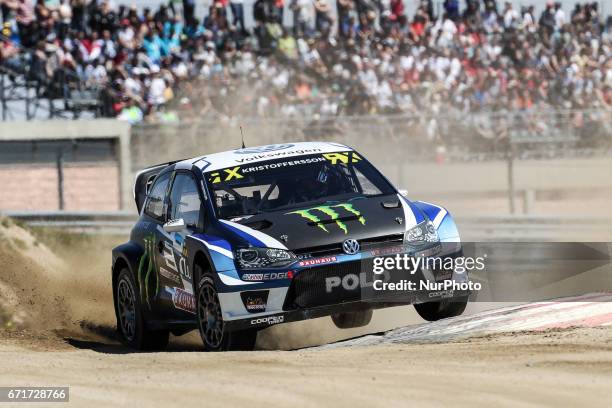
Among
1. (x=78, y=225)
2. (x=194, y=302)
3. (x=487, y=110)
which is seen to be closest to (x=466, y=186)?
(x=487, y=110)

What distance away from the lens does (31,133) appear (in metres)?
21.6

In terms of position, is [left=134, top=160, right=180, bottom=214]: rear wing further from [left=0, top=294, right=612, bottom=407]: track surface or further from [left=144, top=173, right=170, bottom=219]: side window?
[left=0, top=294, right=612, bottom=407]: track surface

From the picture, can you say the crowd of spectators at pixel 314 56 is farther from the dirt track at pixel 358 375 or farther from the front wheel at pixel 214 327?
the dirt track at pixel 358 375

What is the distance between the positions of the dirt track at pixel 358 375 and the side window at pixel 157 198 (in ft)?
6.48

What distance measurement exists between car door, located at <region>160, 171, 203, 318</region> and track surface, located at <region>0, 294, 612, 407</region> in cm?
80

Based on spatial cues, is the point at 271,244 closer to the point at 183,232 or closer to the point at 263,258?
the point at 263,258

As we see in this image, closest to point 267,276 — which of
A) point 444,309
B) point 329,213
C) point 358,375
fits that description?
point 329,213

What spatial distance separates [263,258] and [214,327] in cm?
66

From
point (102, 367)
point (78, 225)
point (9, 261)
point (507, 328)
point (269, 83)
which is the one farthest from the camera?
point (269, 83)

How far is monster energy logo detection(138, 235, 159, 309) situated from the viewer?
990 centimetres

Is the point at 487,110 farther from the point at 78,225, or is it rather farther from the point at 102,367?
the point at 102,367

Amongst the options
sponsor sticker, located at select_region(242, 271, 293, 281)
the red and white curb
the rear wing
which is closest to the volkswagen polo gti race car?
sponsor sticker, located at select_region(242, 271, 293, 281)

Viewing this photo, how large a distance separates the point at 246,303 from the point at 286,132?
38.9 feet

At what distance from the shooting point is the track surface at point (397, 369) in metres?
5.86
